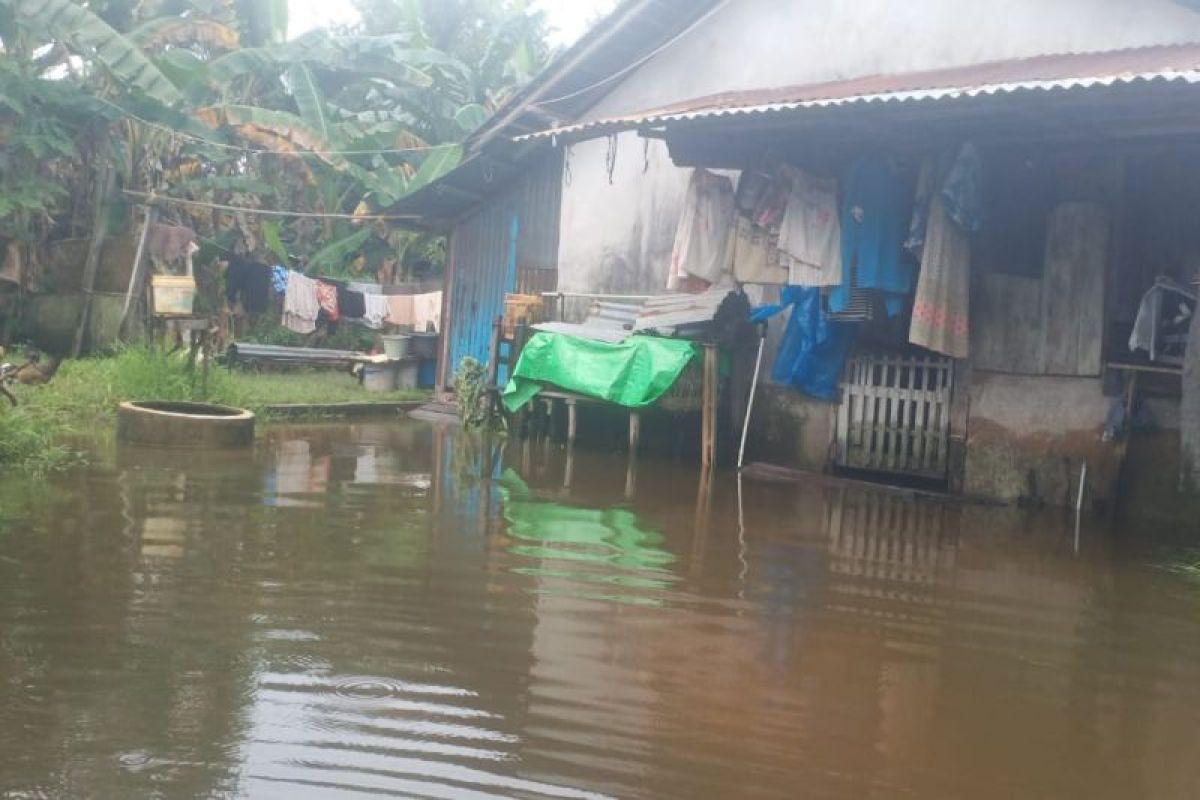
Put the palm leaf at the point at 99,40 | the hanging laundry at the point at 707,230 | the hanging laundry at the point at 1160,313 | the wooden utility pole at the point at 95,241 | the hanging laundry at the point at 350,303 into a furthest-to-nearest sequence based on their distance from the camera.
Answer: the hanging laundry at the point at 350,303 → the wooden utility pole at the point at 95,241 → the palm leaf at the point at 99,40 → the hanging laundry at the point at 707,230 → the hanging laundry at the point at 1160,313

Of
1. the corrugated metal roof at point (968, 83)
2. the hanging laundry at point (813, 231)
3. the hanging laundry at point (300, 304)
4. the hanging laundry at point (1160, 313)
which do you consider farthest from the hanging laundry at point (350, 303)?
the hanging laundry at point (1160, 313)

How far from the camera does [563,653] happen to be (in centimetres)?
491

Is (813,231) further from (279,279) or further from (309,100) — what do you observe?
(279,279)

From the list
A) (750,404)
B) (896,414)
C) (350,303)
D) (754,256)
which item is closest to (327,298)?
(350,303)

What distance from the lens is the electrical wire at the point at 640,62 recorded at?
43.7 ft

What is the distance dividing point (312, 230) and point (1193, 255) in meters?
17.7

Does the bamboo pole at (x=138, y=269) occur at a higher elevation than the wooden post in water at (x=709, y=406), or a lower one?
higher

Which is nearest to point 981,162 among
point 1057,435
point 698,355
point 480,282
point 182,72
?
point 1057,435

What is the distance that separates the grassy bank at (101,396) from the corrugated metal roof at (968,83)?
507 centimetres

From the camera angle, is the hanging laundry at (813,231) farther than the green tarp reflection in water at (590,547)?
Yes

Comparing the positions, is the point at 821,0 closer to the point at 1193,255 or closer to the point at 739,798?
the point at 1193,255

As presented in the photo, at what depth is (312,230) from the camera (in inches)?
923

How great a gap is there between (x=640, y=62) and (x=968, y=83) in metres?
5.60

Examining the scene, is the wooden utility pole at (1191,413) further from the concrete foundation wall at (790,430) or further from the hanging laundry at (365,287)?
the hanging laundry at (365,287)
